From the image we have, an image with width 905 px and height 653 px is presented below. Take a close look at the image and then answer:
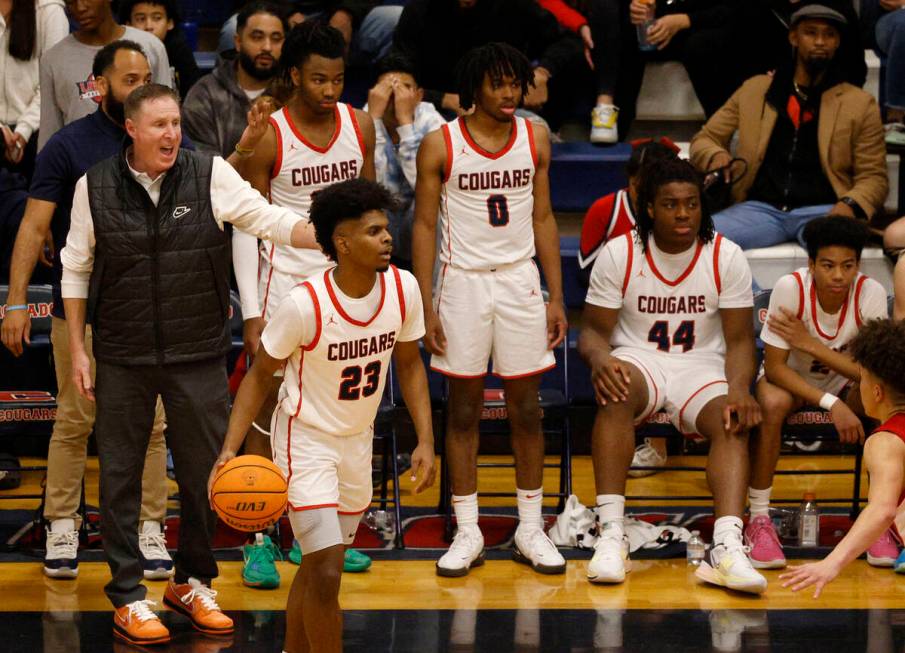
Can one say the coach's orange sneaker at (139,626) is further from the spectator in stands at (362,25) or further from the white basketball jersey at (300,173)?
the spectator in stands at (362,25)

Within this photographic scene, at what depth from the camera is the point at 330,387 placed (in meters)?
4.35

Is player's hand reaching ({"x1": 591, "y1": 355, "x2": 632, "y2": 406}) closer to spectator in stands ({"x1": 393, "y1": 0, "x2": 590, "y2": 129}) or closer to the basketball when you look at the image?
the basketball

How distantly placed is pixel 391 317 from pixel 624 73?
12.9 ft

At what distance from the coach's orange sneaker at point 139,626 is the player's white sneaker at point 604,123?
4.11 metres

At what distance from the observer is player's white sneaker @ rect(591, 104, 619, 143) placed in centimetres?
793

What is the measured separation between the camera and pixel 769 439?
5.79 metres

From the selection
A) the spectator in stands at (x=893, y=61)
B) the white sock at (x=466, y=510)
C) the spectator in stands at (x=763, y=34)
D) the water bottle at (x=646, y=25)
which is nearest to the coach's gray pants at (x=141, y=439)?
the white sock at (x=466, y=510)

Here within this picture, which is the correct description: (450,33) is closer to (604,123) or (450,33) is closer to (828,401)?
(604,123)

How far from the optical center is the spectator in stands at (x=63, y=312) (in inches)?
200

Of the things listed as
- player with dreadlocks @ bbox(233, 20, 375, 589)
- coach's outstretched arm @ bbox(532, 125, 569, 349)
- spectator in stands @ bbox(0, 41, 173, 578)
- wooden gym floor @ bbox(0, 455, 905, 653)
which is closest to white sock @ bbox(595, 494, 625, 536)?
wooden gym floor @ bbox(0, 455, 905, 653)

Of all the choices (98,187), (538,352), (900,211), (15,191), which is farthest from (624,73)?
(98,187)

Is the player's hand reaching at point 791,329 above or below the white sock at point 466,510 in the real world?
above

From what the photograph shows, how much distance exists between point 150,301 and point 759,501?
2.59 meters

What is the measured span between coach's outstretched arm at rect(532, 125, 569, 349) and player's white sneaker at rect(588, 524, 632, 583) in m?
0.79
